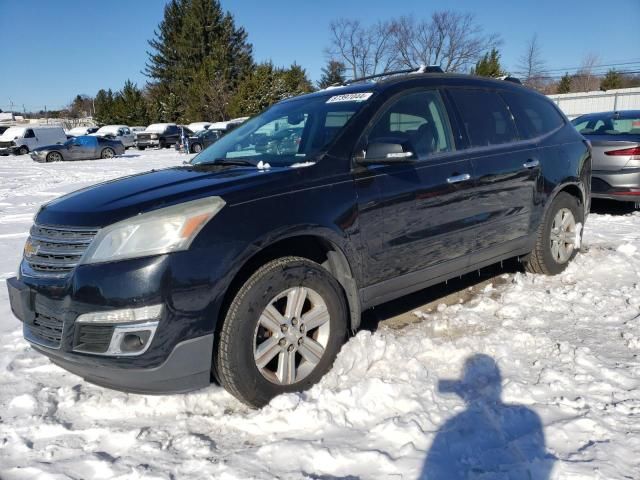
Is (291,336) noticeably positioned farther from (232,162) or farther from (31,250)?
(31,250)

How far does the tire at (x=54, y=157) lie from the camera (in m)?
23.5

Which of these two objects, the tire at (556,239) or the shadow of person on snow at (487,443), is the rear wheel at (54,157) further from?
the shadow of person on snow at (487,443)

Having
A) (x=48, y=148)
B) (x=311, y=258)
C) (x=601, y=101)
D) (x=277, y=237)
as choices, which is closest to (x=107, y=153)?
(x=48, y=148)

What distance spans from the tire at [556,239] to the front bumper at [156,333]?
134 inches

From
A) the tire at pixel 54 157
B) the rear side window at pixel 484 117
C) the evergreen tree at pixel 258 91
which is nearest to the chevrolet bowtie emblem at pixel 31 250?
the rear side window at pixel 484 117

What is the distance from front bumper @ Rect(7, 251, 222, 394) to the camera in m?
2.38

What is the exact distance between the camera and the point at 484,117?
4160 millimetres

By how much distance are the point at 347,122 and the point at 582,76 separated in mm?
65476

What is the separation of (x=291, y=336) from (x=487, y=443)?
1106 mm

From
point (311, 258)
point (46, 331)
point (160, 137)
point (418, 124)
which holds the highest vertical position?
point (160, 137)

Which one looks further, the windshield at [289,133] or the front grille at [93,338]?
the windshield at [289,133]

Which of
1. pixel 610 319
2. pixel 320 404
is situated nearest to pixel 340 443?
pixel 320 404

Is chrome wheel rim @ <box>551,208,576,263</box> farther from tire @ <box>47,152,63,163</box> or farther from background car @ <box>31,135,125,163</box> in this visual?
tire @ <box>47,152,63,163</box>

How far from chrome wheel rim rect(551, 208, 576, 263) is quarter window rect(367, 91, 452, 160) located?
1.78m
